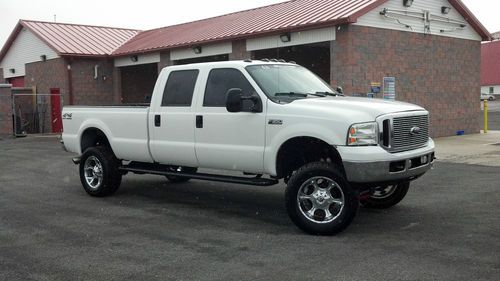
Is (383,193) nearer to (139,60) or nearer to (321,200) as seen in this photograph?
(321,200)

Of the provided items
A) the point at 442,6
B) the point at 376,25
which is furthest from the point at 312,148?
the point at 442,6

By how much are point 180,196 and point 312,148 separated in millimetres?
3027

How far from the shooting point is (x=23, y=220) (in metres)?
7.18

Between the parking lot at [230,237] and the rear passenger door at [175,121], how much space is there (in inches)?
31.2

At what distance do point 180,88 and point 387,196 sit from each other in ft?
11.1

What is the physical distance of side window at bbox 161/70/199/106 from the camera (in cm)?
779

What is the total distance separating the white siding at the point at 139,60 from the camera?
76.0 ft

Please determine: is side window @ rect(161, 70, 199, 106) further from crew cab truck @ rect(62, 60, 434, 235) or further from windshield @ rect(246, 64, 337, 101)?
windshield @ rect(246, 64, 337, 101)

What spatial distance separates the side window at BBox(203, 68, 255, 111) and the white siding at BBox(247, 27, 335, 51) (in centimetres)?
937

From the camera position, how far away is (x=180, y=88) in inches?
313

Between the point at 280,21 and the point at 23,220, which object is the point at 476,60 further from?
the point at 23,220

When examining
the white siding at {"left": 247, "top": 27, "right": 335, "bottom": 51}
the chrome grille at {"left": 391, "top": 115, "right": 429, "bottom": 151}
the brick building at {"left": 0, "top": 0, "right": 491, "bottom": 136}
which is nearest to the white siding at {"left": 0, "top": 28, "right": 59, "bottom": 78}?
the brick building at {"left": 0, "top": 0, "right": 491, "bottom": 136}

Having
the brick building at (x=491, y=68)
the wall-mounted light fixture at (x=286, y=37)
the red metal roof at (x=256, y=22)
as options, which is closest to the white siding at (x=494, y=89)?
the brick building at (x=491, y=68)

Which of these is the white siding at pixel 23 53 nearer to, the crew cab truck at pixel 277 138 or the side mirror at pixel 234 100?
the crew cab truck at pixel 277 138
